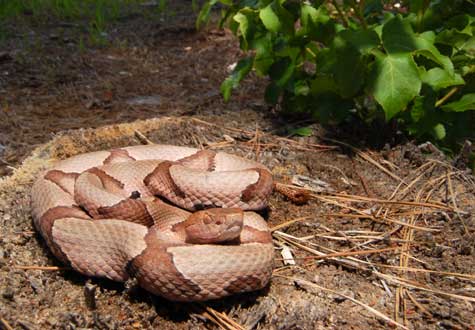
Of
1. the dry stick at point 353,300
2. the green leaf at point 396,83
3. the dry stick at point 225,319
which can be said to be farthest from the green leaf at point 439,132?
the dry stick at point 225,319

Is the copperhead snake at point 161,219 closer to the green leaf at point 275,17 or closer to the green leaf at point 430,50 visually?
→ the green leaf at point 275,17

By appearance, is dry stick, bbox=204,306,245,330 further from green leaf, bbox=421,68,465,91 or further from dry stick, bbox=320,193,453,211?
green leaf, bbox=421,68,465,91

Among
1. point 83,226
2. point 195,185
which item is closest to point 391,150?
point 195,185

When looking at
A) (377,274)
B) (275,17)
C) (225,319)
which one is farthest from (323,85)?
(225,319)

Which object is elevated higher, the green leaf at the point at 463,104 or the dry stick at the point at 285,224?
the green leaf at the point at 463,104

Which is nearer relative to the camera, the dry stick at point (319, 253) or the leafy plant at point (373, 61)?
the dry stick at point (319, 253)

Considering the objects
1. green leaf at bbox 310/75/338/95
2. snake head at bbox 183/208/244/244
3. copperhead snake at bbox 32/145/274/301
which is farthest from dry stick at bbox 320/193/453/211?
snake head at bbox 183/208/244/244

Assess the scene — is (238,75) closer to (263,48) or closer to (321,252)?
(263,48)
